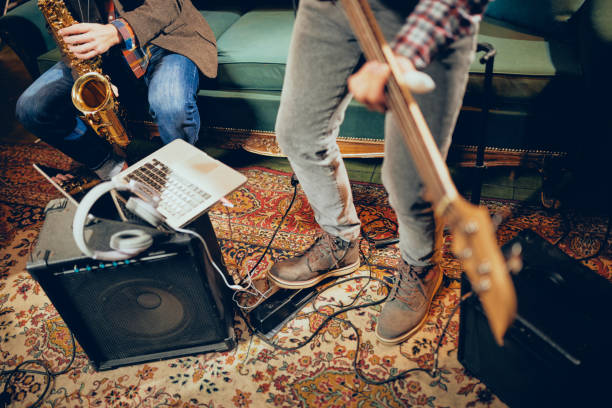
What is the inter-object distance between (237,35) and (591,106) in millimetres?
1481

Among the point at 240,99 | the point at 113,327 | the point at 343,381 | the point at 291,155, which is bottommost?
the point at 343,381

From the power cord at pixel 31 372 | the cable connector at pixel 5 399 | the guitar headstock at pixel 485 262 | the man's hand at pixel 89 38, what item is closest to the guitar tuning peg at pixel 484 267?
the guitar headstock at pixel 485 262

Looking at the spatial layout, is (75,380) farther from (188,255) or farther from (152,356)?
(188,255)

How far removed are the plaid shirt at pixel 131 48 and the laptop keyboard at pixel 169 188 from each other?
24.4 inches

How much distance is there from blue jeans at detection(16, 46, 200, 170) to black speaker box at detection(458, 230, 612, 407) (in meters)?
1.22

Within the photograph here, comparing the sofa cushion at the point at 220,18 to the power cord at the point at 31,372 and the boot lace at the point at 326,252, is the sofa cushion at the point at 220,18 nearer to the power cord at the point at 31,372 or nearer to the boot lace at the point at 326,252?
the boot lace at the point at 326,252

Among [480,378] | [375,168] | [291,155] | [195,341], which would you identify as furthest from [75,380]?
[375,168]

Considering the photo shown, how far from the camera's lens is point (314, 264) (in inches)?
52.6

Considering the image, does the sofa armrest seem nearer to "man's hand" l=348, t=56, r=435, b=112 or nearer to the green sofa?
the green sofa

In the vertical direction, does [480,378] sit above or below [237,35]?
below

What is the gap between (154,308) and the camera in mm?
1122

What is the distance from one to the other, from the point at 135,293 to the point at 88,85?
3.44 ft

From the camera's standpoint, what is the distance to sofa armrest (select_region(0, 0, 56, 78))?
187 cm

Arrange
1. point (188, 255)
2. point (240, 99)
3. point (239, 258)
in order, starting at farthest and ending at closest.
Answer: point (240, 99) → point (239, 258) → point (188, 255)
